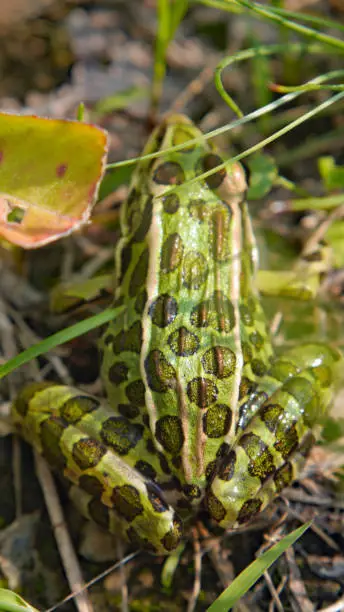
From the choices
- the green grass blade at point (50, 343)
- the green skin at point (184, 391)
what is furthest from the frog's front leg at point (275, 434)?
the green grass blade at point (50, 343)

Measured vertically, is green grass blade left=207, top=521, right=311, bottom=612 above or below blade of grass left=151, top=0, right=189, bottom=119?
below

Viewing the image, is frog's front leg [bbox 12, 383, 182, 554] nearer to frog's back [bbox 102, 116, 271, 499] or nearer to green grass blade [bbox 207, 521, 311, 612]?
frog's back [bbox 102, 116, 271, 499]

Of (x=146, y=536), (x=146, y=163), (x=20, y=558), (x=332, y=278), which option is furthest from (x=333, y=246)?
(x=20, y=558)

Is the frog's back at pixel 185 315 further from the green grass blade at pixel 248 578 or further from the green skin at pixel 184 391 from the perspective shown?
the green grass blade at pixel 248 578

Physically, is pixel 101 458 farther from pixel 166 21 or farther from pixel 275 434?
pixel 166 21

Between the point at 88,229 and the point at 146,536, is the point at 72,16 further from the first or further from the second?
the point at 146,536

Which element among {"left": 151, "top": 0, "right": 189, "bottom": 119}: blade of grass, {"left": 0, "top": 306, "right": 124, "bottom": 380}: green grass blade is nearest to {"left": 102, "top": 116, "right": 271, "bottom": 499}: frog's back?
{"left": 0, "top": 306, "right": 124, "bottom": 380}: green grass blade

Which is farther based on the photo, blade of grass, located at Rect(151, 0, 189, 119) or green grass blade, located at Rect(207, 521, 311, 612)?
blade of grass, located at Rect(151, 0, 189, 119)
